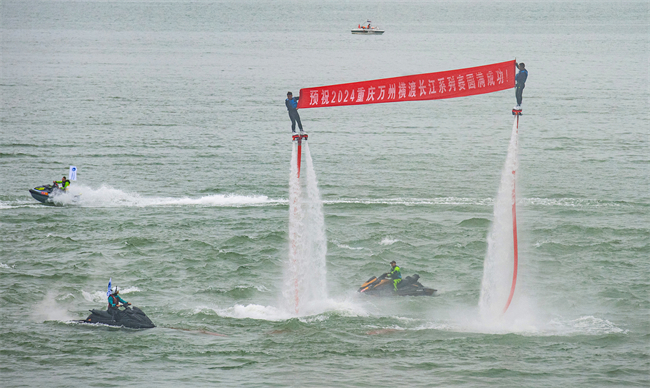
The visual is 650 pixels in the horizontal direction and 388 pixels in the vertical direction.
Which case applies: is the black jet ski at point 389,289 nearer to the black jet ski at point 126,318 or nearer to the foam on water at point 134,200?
the black jet ski at point 126,318


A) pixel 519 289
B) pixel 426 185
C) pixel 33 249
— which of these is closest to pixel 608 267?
pixel 519 289

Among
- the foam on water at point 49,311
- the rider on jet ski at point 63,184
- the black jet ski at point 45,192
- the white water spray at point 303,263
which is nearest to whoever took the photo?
the white water spray at point 303,263

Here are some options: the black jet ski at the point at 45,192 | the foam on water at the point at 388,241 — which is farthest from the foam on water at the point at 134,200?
the foam on water at the point at 388,241

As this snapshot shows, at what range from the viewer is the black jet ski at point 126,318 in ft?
131

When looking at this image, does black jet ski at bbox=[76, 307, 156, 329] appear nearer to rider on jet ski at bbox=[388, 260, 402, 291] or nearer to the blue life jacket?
rider on jet ski at bbox=[388, 260, 402, 291]

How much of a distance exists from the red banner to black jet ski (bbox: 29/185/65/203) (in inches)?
1748

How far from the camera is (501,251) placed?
37.2 metres

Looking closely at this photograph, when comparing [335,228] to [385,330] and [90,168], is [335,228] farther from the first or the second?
[90,168]

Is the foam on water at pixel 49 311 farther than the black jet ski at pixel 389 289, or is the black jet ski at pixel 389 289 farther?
the black jet ski at pixel 389 289

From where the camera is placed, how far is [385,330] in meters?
39.9

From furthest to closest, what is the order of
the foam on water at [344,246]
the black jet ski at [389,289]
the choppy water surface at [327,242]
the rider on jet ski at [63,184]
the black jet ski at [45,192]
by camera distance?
the rider on jet ski at [63,184] → the black jet ski at [45,192] → the foam on water at [344,246] → the black jet ski at [389,289] → the choppy water surface at [327,242]

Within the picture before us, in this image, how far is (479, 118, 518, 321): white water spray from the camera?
108ft

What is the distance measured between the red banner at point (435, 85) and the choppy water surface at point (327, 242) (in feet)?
32.0

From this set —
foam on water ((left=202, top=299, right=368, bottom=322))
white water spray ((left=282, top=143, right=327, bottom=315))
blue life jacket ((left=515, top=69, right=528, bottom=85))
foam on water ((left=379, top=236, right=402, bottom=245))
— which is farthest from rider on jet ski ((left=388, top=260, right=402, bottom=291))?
blue life jacket ((left=515, top=69, right=528, bottom=85))
